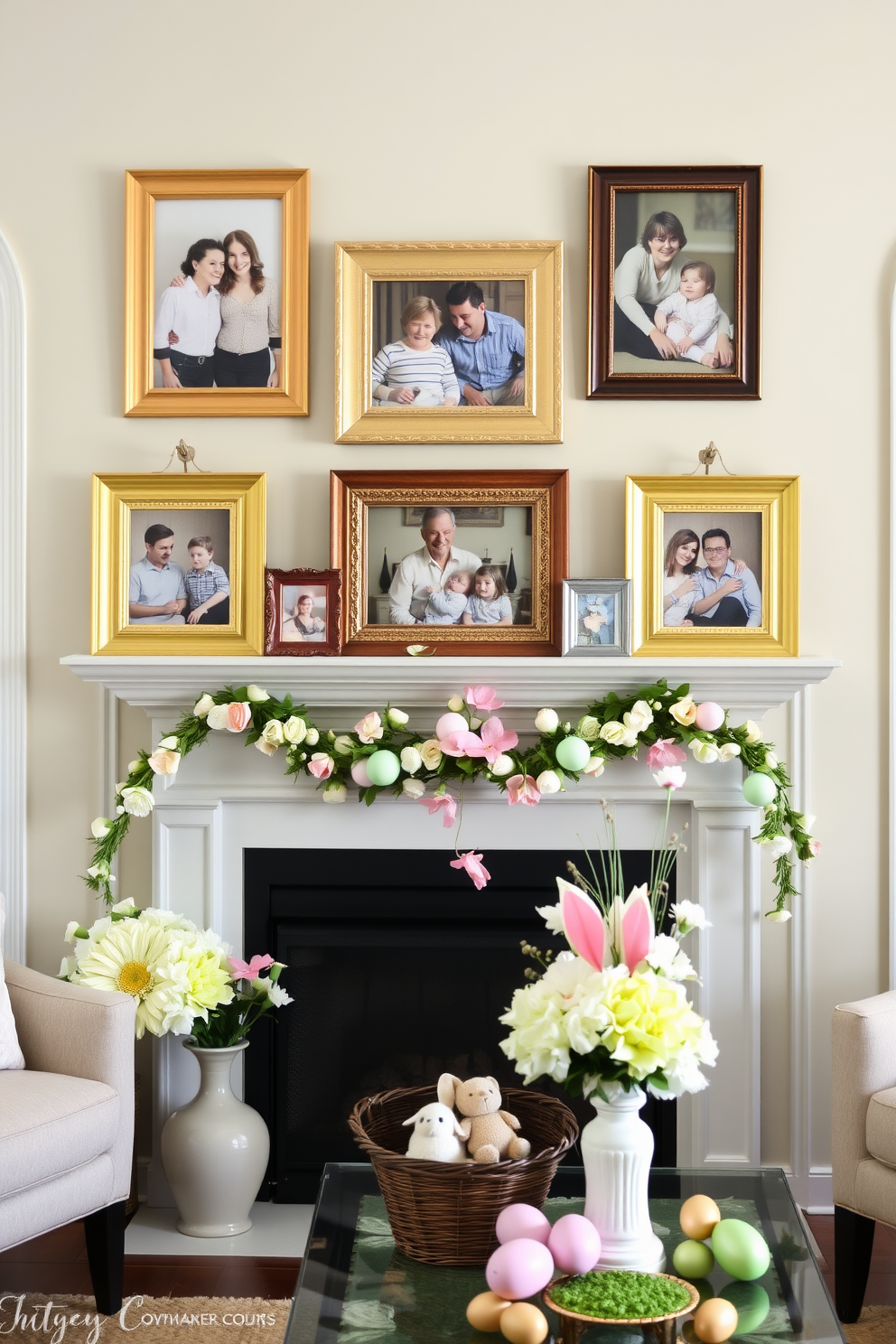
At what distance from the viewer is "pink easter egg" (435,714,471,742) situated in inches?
100

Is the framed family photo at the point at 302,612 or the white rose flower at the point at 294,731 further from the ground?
the framed family photo at the point at 302,612

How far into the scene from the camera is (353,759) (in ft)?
8.63

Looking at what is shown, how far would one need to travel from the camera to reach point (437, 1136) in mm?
1639

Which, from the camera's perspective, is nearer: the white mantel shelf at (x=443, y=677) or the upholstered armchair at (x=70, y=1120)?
the upholstered armchair at (x=70, y=1120)

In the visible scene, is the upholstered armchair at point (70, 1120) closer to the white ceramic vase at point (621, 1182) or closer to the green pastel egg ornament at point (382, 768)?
the green pastel egg ornament at point (382, 768)

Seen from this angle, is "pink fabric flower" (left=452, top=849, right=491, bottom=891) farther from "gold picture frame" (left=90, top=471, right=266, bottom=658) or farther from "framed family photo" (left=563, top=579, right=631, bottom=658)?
"gold picture frame" (left=90, top=471, right=266, bottom=658)

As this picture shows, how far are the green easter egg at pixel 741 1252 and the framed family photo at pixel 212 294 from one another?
78.4 inches

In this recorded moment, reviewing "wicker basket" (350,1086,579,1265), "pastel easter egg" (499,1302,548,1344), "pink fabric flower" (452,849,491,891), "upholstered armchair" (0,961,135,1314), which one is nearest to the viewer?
"pastel easter egg" (499,1302,548,1344)

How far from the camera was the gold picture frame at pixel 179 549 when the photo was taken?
9.08 ft

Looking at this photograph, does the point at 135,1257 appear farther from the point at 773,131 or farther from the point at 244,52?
the point at 773,131

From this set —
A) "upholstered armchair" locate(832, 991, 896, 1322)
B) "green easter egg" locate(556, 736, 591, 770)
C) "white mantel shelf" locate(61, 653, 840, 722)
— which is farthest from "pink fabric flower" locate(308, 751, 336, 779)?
"upholstered armchair" locate(832, 991, 896, 1322)

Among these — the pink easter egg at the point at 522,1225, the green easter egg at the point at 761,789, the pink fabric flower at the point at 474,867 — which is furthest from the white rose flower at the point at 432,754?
the pink easter egg at the point at 522,1225

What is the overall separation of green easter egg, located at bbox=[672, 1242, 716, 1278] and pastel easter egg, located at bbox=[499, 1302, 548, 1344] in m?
0.24

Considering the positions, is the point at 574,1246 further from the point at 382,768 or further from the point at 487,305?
the point at 487,305
